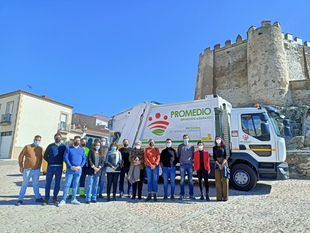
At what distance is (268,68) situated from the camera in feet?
82.0

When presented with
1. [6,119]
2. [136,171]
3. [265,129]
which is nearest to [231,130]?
[265,129]

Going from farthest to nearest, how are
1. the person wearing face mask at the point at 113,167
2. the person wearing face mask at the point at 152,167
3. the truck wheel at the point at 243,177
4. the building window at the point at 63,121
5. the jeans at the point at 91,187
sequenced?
the building window at the point at 63,121, the truck wheel at the point at 243,177, the person wearing face mask at the point at 152,167, the person wearing face mask at the point at 113,167, the jeans at the point at 91,187

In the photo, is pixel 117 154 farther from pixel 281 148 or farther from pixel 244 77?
pixel 244 77

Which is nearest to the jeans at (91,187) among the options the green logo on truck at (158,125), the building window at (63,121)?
the green logo on truck at (158,125)

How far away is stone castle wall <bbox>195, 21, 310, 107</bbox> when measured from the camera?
81.3ft

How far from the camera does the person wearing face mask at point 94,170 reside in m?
5.62

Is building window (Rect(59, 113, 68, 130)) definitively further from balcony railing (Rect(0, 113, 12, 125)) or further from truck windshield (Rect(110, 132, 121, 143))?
truck windshield (Rect(110, 132, 121, 143))

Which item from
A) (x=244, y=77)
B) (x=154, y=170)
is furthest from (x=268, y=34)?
(x=154, y=170)

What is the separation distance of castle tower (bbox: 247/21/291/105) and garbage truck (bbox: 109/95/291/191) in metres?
19.0

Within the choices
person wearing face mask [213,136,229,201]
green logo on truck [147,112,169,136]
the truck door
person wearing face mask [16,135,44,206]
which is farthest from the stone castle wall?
person wearing face mask [16,135,44,206]

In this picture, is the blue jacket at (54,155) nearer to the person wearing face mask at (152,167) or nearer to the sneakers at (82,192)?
the sneakers at (82,192)

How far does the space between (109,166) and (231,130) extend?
14.6 ft

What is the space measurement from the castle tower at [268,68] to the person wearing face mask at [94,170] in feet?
77.2

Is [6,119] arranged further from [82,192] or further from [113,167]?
[113,167]
